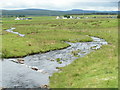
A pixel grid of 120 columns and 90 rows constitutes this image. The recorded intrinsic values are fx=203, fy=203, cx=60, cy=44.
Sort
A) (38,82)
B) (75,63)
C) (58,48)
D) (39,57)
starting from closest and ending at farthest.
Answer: (38,82)
(75,63)
(39,57)
(58,48)

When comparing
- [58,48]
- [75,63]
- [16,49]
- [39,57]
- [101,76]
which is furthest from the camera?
[58,48]

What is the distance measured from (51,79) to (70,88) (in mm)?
5328

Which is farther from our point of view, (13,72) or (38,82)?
(13,72)

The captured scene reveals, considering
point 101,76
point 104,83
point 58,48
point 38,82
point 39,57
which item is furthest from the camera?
point 58,48

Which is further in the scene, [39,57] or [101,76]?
[39,57]

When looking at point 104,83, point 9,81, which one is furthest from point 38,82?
point 104,83

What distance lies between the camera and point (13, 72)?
1332 inches

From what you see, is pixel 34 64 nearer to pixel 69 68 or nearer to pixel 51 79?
pixel 69 68

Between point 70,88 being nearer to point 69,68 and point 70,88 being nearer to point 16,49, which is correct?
point 69,68

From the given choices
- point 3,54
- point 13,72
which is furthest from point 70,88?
point 3,54

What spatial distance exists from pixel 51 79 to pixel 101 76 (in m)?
7.30

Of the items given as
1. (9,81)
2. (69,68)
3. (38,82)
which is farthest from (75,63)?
(9,81)

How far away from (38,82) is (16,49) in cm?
2339

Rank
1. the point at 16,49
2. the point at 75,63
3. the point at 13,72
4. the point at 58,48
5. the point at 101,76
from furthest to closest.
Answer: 1. the point at 58,48
2. the point at 16,49
3. the point at 75,63
4. the point at 13,72
5. the point at 101,76
